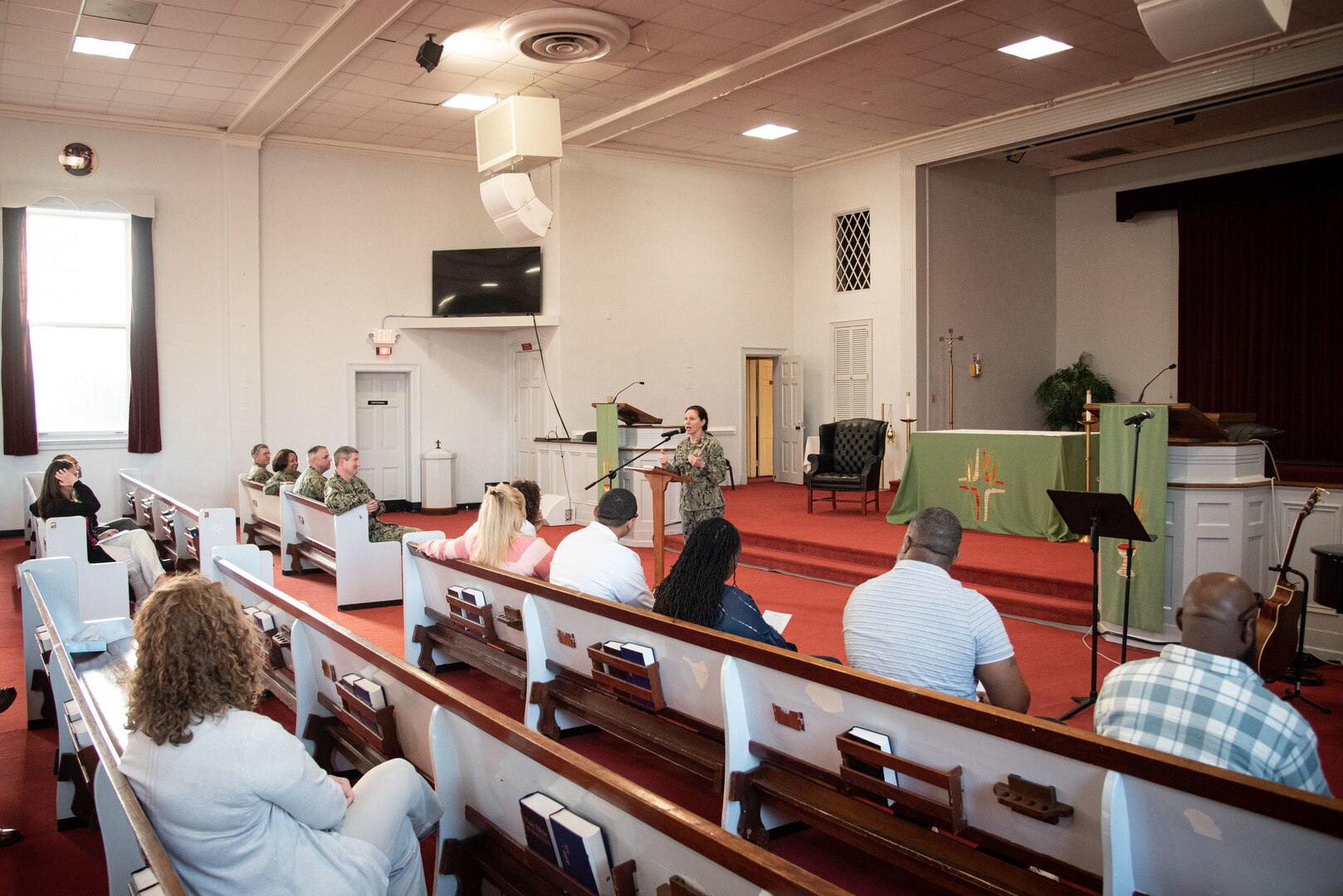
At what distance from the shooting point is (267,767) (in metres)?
1.98

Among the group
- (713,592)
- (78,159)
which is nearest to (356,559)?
(713,592)

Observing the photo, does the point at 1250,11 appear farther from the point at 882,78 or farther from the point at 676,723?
the point at 676,723

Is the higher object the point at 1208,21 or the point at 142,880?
the point at 1208,21

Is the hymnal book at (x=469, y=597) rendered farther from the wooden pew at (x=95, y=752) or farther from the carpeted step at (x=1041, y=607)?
the carpeted step at (x=1041, y=607)

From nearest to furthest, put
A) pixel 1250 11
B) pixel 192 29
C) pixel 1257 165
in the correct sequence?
pixel 1250 11, pixel 192 29, pixel 1257 165

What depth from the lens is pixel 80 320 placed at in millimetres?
10156

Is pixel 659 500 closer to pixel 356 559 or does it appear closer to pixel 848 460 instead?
pixel 356 559

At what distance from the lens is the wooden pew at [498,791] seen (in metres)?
1.50

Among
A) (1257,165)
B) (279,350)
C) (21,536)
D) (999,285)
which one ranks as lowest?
(21,536)

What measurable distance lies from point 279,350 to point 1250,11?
944 cm

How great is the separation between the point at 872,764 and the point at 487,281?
986 cm

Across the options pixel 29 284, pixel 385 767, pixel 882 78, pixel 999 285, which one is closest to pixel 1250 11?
pixel 882 78

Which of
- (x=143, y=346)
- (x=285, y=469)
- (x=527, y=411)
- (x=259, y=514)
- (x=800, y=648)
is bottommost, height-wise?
(x=800, y=648)

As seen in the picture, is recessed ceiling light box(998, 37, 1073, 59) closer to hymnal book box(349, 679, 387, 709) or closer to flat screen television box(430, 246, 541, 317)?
flat screen television box(430, 246, 541, 317)
